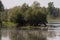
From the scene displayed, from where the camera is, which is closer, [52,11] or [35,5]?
[35,5]

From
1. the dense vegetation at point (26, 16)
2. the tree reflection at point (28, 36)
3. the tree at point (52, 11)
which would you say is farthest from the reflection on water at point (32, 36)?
the tree at point (52, 11)

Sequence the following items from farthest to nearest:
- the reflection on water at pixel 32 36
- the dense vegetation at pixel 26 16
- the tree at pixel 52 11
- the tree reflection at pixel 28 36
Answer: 1. the tree at pixel 52 11
2. the dense vegetation at pixel 26 16
3. the reflection on water at pixel 32 36
4. the tree reflection at pixel 28 36

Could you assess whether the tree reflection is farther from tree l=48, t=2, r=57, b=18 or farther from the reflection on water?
tree l=48, t=2, r=57, b=18

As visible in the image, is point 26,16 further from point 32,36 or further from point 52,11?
point 32,36

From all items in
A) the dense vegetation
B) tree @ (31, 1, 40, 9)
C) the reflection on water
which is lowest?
the reflection on water

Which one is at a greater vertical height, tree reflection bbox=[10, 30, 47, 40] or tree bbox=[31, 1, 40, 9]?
tree bbox=[31, 1, 40, 9]

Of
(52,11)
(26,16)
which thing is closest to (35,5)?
(26,16)

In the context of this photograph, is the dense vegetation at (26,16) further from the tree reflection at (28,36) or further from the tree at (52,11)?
the tree reflection at (28,36)

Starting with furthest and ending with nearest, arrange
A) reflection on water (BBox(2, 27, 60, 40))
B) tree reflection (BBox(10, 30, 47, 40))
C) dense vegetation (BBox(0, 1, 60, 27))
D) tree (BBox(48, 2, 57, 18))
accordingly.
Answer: tree (BBox(48, 2, 57, 18)) → dense vegetation (BBox(0, 1, 60, 27)) → reflection on water (BBox(2, 27, 60, 40)) → tree reflection (BBox(10, 30, 47, 40))

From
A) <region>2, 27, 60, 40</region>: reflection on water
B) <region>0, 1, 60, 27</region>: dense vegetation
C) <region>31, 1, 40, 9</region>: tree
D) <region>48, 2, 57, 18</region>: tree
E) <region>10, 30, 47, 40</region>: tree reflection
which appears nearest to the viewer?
<region>10, 30, 47, 40</region>: tree reflection

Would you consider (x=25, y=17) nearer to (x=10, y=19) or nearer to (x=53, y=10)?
(x=10, y=19)

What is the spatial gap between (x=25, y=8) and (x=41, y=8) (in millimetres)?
2684

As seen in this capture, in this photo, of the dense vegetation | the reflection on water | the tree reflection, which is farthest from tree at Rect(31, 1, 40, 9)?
the tree reflection

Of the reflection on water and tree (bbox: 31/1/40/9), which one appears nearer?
the reflection on water
